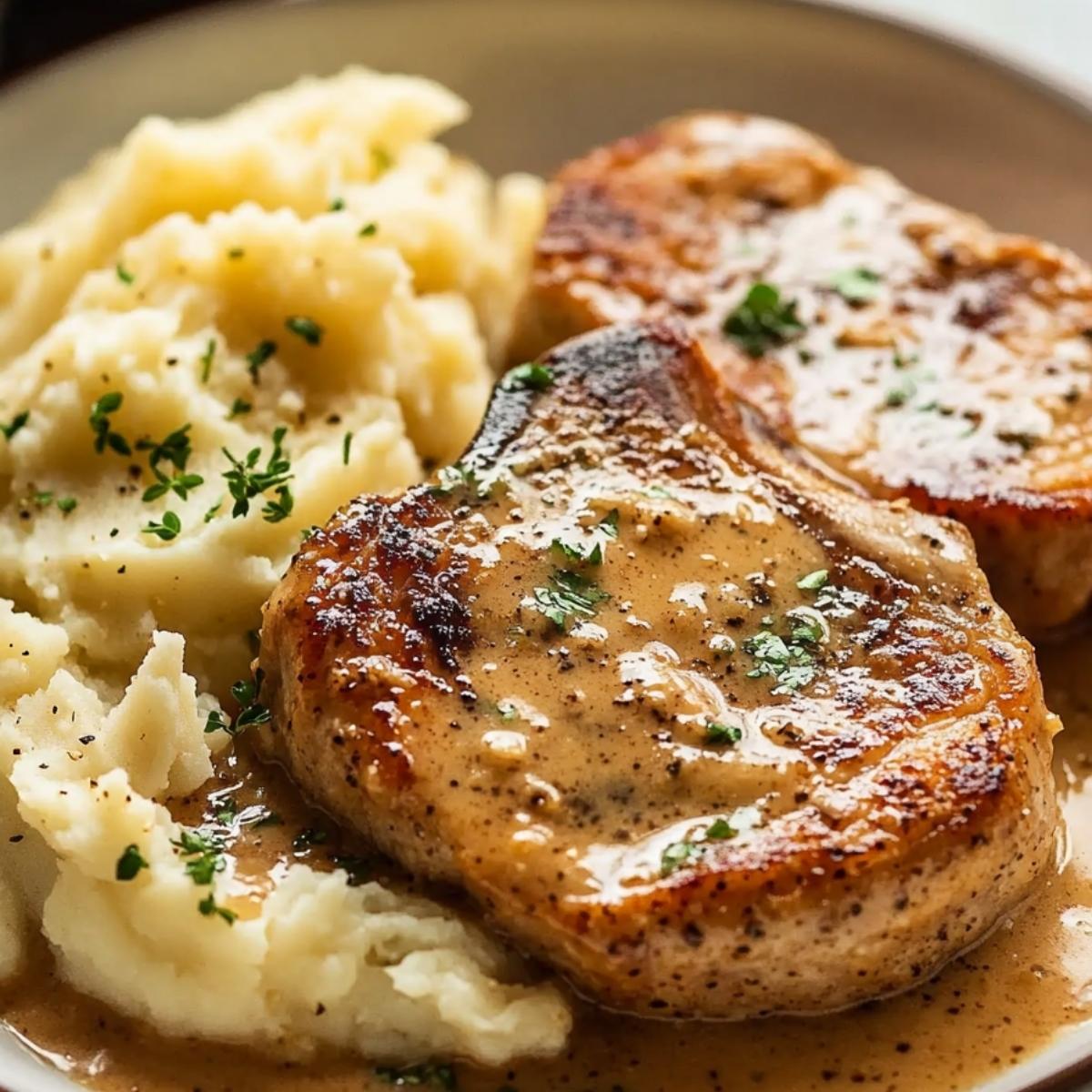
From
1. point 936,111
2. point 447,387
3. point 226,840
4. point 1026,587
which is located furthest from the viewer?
point 936,111

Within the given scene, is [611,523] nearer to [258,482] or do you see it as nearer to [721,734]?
[721,734]

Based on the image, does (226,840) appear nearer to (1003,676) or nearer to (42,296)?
(1003,676)

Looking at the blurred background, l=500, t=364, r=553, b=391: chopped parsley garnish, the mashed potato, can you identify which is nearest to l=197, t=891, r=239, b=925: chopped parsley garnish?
the mashed potato

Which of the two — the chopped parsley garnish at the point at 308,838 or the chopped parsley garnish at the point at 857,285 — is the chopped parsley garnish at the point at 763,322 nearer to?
the chopped parsley garnish at the point at 857,285

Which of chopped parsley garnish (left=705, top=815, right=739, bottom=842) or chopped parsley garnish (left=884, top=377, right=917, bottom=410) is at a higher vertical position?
chopped parsley garnish (left=884, top=377, right=917, bottom=410)

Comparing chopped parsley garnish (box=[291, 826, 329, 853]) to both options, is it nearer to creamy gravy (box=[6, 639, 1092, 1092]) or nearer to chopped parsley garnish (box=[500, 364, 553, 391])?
creamy gravy (box=[6, 639, 1092, 1092])

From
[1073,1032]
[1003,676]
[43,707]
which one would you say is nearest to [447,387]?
[43,707]

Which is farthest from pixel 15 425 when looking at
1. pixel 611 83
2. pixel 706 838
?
pixel 611 83
